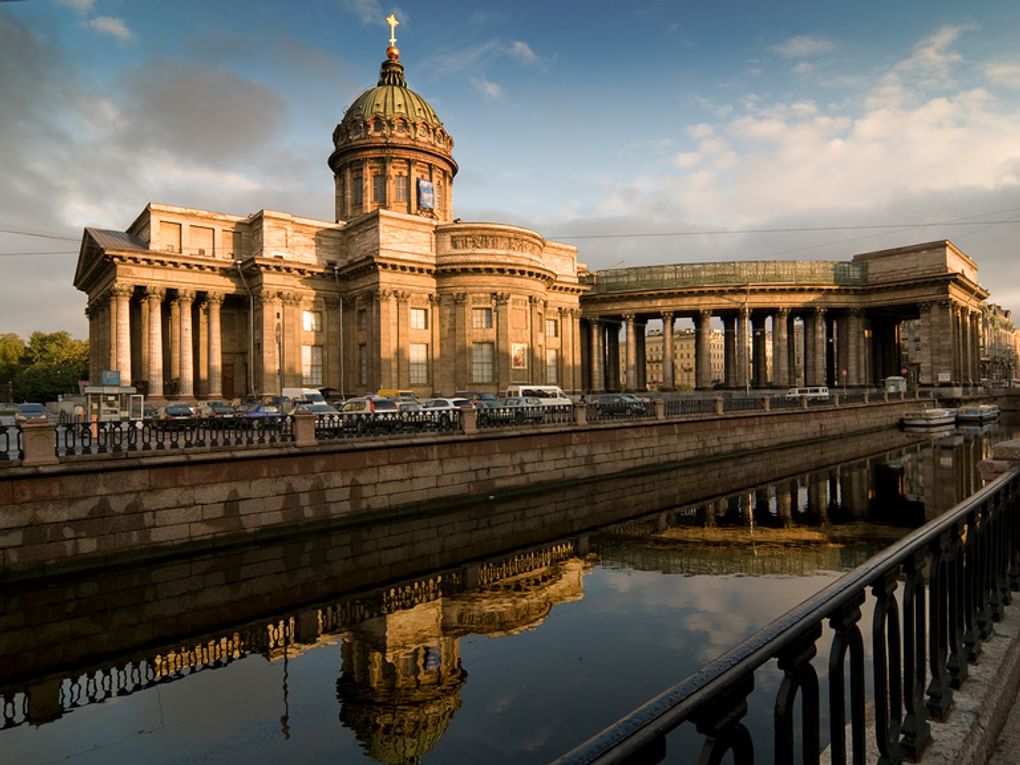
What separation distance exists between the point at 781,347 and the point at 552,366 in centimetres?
2843

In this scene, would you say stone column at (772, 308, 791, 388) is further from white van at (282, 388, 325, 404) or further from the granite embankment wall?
white van at (282, 388, 325, 404)

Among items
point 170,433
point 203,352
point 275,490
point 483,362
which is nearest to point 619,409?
point 275,490

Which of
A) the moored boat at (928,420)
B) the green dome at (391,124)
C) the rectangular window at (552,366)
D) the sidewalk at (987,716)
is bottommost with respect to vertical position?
the moored boat at (928,420)

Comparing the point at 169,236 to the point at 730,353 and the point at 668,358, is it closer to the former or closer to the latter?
the point at 668,358

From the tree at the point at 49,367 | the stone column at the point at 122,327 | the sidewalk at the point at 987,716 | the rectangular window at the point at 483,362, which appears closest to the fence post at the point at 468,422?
the sidewalk at the point at 987,716

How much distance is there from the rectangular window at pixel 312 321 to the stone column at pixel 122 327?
11528 millimetres

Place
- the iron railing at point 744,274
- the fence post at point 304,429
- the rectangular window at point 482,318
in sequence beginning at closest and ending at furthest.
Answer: the fence post at point 304,429 < the rectangular window at point 482,318 < the iron railing at point 744,274

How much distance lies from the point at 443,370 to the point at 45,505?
36375 millimetres

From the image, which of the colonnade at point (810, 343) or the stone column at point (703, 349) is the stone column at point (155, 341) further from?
the stone column at point (703, 349)

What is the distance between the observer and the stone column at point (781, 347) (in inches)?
2667

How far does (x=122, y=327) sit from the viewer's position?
145ft

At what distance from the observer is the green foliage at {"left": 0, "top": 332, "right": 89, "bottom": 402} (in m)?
89.8

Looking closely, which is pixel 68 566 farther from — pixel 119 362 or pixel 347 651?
pixel 119 362

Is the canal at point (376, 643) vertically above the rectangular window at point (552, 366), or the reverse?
the rectangular window at point (552, 366)
